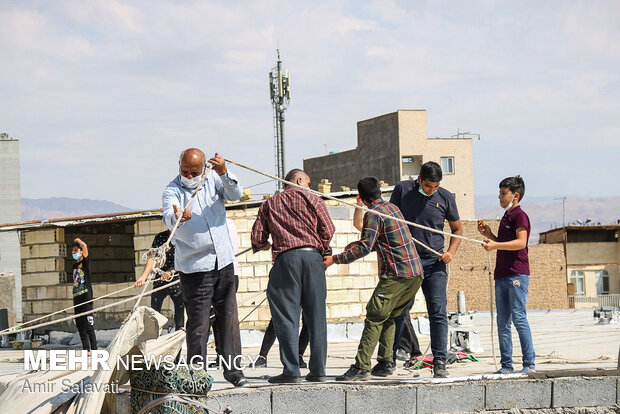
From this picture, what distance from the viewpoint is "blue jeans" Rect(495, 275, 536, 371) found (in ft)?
23.7

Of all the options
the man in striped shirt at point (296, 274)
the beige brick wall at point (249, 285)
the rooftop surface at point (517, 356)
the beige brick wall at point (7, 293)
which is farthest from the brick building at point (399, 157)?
the man in striped shirt at point (296, 274)

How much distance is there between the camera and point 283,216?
22.0 feet

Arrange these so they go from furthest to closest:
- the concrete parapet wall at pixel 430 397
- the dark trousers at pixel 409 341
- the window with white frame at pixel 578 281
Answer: the window with white frame at pixel 578 281
the dark trousers at pixel 409 341
the concrete parapet wall at pixel 430 397

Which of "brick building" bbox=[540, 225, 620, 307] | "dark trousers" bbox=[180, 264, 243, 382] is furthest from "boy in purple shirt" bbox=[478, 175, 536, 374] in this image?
"brick building" bbox=[540, 225, 620, 307]

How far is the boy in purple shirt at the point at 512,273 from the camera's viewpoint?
23.6 feet

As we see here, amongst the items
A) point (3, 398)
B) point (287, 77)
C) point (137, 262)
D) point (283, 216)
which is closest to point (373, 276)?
point (137, 262)

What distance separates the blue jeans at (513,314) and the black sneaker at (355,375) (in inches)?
48.4

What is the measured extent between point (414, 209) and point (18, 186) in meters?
53.3

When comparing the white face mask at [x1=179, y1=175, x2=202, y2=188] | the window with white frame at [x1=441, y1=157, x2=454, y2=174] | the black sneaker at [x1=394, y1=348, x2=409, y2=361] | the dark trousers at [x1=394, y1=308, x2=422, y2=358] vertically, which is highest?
the window with white frame at [x1=441, y1=157, x2=454, y2=174]

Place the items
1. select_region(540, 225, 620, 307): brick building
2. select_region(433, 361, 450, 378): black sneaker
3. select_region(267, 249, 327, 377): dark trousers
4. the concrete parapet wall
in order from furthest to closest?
select_region(540, 225, 620, 307): brick building, select_region(433, 361, 450, 378): black sneaker, select_region(267, 249, 327, 377): dark trousers, the concrete parapet wall

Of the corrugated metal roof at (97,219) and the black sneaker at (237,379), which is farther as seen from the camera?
the corrugated metal roof at (97,219)

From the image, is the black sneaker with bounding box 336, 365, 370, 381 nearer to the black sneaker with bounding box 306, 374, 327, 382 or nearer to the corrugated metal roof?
the black sneaker with bounding box 306, 374, 327, 382

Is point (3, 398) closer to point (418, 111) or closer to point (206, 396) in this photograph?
point (206, 396)

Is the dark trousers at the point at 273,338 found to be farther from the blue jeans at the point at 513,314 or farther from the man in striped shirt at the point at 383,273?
the blue jeans at the point at 513,314
